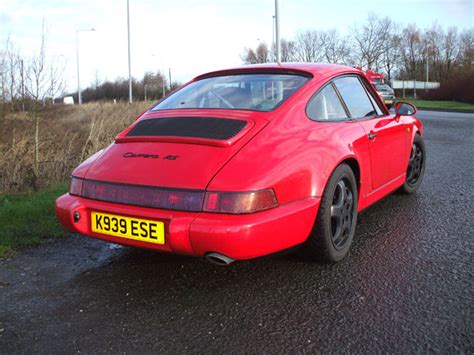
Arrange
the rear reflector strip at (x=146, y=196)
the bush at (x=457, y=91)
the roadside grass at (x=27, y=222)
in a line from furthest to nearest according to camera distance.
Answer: the bush at (x=457, y=91)
the roadside grass at (x=27, y=222)
the rear reflector strip at (x=146, y=196)

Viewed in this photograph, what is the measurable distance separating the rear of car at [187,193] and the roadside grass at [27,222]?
1042 mm

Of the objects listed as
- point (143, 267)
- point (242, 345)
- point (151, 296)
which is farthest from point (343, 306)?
point (143, 267)

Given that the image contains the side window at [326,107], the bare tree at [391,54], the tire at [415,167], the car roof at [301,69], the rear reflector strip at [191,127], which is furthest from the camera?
the bare tree at [391,54]

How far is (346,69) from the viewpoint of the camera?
4.00 meters

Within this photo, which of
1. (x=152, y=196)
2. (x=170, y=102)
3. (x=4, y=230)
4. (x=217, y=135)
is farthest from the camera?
(x=4, y=230)

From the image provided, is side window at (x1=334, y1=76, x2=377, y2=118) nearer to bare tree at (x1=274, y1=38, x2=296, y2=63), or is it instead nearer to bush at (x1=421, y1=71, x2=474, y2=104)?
bush at (x1=421, y1=71, x2=474, y2=104)

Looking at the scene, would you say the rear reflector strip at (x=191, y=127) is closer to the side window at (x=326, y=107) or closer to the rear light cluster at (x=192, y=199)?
the rear light cluster at (x=192, y=199)

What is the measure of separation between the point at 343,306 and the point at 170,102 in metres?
2.15

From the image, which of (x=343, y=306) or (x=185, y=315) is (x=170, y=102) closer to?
(x=185, y=315)

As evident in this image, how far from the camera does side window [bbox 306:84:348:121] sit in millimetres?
3361

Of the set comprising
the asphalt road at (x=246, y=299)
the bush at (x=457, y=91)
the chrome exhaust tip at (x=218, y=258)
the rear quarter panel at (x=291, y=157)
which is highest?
the bush at (x=457, y=91)

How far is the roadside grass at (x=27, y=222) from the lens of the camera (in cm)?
393

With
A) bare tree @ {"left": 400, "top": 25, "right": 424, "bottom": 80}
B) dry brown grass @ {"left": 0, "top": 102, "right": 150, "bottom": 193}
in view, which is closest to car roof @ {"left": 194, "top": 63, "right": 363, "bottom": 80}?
dry brown grass @ {"left": 0, "top": 102, "right": 150, "bottom": 193}

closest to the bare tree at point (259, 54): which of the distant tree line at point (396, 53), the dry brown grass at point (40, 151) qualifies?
the distant tree line at point (396, 53)
